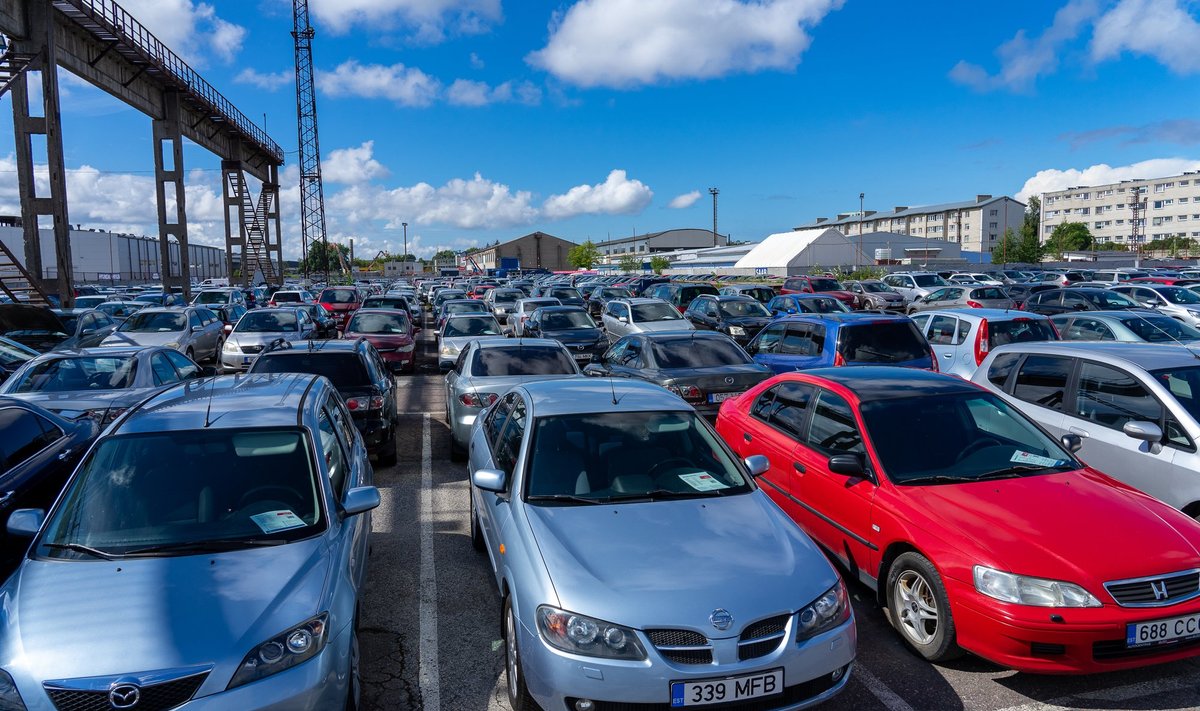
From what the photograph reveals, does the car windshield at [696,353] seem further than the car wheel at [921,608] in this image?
Yes

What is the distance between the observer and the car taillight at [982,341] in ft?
37.0

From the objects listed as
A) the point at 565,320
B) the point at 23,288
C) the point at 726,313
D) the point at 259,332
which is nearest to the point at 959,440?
the point at 565,320

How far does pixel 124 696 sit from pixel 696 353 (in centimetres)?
825

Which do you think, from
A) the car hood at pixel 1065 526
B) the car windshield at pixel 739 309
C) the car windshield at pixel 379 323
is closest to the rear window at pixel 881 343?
the car hood at pixel 1065 526

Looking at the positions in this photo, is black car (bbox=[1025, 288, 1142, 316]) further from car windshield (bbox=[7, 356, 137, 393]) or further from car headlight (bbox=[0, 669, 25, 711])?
car headlight (bbox=[0, 669, 25, 711])

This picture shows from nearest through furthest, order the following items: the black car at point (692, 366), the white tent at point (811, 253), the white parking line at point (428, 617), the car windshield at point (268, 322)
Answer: the white parking line at point (428, 617), the black car at point (692, 366), the car windshield at point (268, 322), the white tent at point (811, 253)

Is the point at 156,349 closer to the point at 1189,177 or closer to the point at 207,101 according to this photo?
the point at 207,101

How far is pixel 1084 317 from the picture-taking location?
42.0 ft

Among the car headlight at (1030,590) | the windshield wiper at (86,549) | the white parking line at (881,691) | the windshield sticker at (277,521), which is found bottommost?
the white parking line at (881,691)

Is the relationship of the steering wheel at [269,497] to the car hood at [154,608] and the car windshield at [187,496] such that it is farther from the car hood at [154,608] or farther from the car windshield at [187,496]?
the car hood at [154,608]

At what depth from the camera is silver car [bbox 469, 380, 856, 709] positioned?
11.4 feet

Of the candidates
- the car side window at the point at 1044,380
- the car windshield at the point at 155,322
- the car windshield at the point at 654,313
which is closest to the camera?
the car side window at the point at 1044,380

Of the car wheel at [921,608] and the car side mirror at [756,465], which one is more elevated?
the car side mirror at [756,465]

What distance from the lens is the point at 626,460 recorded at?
193 inches
